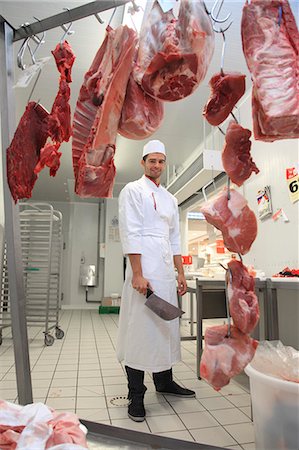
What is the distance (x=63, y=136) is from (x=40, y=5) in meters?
1.92

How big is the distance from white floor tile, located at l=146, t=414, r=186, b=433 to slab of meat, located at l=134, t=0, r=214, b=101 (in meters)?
1.55

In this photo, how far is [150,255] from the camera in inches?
75.0

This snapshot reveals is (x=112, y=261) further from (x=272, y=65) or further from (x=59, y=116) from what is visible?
(x=272, y=65)

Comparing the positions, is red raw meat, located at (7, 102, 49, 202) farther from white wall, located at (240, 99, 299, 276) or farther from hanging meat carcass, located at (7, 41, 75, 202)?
white wall, located at (240, 99, 299, 276)

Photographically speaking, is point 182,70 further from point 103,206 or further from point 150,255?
point 103,206

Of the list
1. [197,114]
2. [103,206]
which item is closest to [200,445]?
[197,114]

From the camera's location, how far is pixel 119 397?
2.06 m

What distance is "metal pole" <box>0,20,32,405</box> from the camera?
1072mm

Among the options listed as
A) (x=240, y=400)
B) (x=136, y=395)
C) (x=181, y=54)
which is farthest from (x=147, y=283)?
(x=181, y=54)

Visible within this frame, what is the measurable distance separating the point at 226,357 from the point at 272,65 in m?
0.66

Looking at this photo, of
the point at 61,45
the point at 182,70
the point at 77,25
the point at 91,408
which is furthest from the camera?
the point at 77,25

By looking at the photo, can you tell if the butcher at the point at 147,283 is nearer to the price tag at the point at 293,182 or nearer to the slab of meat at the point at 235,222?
the price tag at the point at 293,182

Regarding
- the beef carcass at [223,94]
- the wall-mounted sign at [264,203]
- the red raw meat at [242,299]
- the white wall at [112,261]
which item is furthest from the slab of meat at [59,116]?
the white wall at [112,261]

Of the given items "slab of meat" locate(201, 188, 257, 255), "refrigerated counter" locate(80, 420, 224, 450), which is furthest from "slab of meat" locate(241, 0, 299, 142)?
"refrigerated counter" locate(80, 420, 224, 450)
